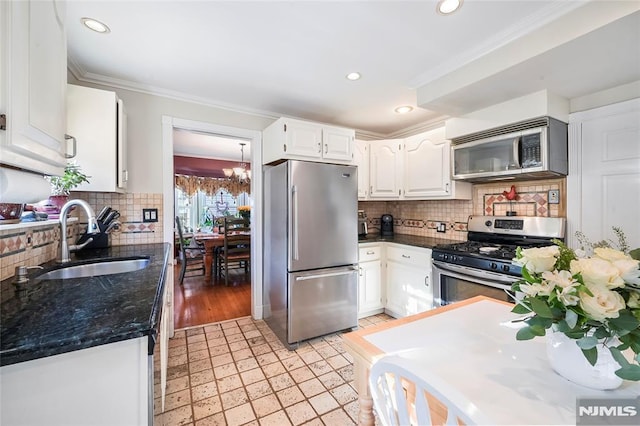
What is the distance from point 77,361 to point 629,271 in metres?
1.37

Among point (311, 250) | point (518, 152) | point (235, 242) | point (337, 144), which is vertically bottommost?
point (235, 242)

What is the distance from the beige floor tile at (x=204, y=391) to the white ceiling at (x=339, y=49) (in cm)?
229

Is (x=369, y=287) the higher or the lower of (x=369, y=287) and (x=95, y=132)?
the lower

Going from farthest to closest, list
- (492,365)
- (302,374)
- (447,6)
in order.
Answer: (302,374)
(447,6)
(492,365)

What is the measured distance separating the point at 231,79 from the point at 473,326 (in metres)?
2.37

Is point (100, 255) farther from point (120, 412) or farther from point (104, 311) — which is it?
point (120, 412)

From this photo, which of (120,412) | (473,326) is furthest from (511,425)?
(120,412)

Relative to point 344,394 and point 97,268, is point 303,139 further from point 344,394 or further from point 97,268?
point 344,394

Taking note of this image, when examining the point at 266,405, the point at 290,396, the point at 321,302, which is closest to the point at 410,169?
the point at 321,302

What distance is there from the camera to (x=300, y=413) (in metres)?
1.60

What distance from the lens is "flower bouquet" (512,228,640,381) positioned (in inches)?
22.7

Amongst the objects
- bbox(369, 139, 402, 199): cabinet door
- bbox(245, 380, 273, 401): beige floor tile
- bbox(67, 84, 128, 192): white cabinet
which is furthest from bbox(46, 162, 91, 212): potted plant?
bbox(369, 139, 402, 199): cabinet door

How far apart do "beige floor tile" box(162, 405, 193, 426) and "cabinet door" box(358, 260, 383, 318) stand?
175cm

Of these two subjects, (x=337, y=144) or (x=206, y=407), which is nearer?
(x=206, y=407)
